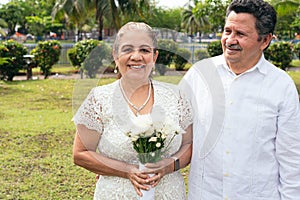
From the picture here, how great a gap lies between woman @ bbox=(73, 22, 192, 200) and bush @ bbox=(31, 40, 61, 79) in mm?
14316

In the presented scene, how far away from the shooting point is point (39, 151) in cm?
641

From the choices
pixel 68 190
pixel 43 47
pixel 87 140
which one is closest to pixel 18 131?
pixel 68 190

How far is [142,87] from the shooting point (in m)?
2.26

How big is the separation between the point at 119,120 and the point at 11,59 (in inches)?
523

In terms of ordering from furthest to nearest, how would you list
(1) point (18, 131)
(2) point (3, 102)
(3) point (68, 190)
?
(2) point (3, 102) < (1) point (18, 131) < (3) point (68, 190)

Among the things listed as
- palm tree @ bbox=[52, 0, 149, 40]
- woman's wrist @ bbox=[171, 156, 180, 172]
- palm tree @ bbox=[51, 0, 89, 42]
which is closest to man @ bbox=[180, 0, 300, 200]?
woman's wrist @ bbox=[171, 156, 180, 172]

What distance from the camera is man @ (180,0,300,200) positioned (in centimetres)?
212

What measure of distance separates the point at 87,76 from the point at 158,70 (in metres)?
0.37

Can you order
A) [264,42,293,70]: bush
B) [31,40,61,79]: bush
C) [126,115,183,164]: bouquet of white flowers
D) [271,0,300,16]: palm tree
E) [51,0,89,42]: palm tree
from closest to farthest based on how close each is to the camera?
Answer: 1. [126,115,183,164]: bouquet of white flowers
2. [271,0,300,16]: palm tree
3. [31,40,61,79]: bush
4. [264,42,293,70]: bush
5. [51,0,89,42]: palm tree

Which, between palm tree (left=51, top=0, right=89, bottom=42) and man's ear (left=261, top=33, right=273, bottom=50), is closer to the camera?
man's ear (left=261, top=33, right=273, bottom=50)

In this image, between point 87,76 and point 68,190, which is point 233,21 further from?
point 68,190

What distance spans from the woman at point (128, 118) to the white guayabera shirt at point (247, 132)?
0.12m

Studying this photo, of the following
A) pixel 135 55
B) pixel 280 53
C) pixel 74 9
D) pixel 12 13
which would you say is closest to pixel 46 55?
pixel 74 9

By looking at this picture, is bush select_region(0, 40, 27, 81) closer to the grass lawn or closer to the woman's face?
the grass lawn
